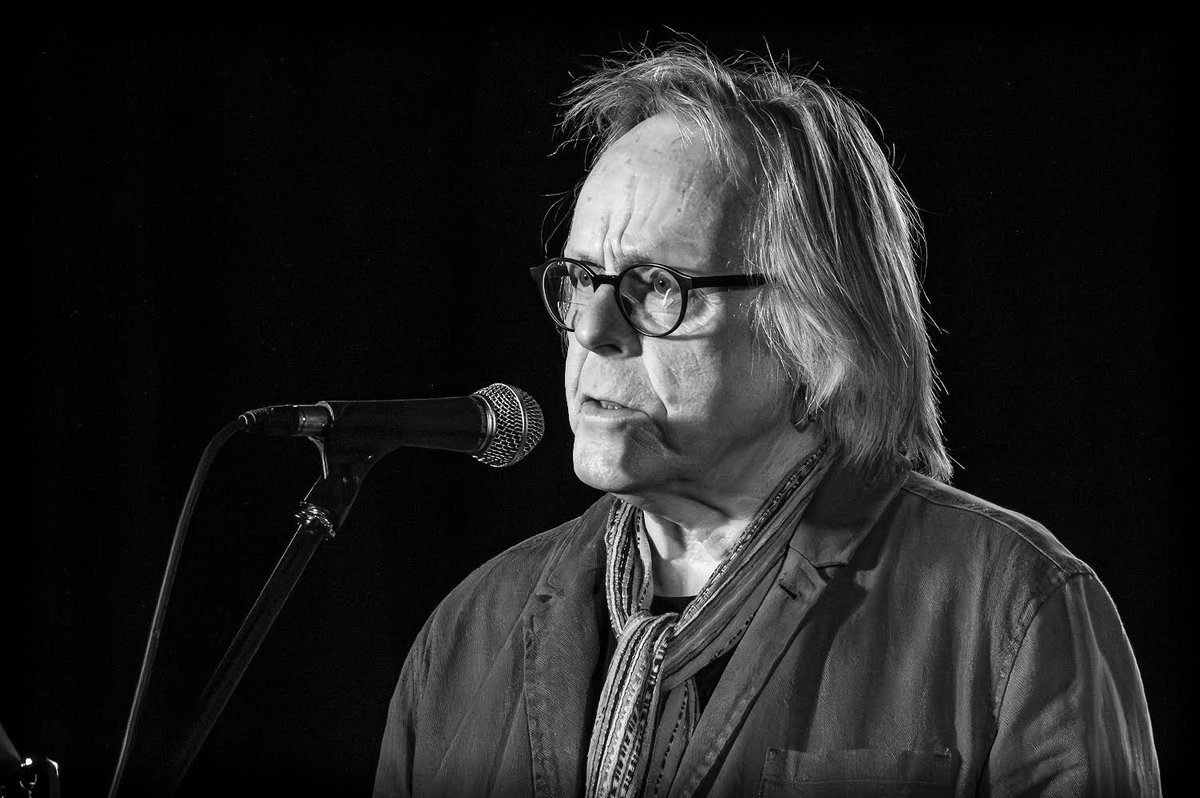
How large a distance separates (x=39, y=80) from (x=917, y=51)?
1.87 m

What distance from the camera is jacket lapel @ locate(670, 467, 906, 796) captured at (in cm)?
188

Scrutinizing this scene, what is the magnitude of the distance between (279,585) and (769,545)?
77cm

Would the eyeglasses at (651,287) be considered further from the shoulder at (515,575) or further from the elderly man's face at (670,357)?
the shoulder at (515,575)

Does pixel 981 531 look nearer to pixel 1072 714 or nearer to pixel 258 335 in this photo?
pixel 1072 714

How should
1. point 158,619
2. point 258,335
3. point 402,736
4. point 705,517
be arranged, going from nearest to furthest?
point 158,619, point 705,517, point 402,736, point 258,335

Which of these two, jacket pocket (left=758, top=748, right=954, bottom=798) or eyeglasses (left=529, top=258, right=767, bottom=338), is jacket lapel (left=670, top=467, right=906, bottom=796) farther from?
eyeglasses (left=529, top=258, right=767, bottom=338)

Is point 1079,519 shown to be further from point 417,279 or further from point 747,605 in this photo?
point 417,279

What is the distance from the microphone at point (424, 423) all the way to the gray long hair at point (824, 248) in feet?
A: 1.43

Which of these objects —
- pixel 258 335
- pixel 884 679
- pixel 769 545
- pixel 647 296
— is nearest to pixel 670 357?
pixel 647 296

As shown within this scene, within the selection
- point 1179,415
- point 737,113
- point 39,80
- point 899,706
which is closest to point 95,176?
point 39,80

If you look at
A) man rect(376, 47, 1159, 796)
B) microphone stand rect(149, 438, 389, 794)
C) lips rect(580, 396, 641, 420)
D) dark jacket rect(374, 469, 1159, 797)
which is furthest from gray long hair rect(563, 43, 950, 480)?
microphone stand rect(149, 438, 389, 794)

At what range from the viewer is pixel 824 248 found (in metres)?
2.04

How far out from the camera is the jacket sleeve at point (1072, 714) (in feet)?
5.68

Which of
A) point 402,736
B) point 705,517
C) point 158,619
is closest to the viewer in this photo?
point 158,619
